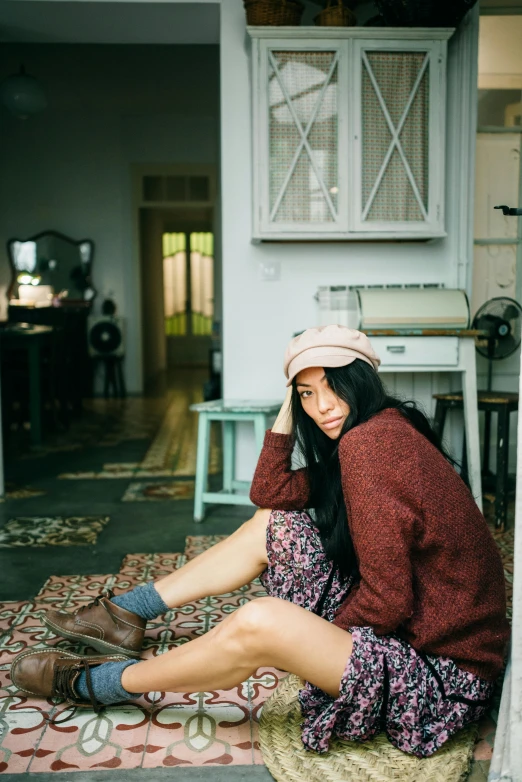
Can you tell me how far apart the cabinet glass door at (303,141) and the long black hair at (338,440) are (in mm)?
1956

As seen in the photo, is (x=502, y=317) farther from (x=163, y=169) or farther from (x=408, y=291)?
(x=163, y=169)

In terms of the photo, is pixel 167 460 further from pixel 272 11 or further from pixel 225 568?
pixel 225 568

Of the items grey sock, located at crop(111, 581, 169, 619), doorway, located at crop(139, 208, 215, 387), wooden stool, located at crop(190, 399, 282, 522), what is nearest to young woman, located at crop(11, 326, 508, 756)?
grey sock, located at crop(111, 581, 169, 619)

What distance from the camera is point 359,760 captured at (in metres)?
1.54

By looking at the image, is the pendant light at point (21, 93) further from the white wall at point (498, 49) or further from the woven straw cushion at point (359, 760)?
the woven straw cushion at point (359, 760)

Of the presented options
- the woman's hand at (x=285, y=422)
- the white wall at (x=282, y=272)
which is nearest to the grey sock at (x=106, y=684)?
the woman's hand at (x=285, y=422)

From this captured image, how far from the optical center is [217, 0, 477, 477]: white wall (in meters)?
3.77

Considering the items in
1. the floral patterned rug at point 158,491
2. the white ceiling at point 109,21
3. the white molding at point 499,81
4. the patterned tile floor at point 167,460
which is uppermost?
the white ceiling at point 109,21

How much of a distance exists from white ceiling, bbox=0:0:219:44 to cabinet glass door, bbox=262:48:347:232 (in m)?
0.65

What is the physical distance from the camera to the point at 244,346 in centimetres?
387

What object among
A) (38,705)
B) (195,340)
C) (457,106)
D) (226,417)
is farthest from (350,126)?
(195,340)

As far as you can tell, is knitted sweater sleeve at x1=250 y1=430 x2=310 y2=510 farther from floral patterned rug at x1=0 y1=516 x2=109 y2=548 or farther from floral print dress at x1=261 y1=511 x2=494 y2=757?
floral patterned rug at x1=0 y1=516 x2=109 y2=548

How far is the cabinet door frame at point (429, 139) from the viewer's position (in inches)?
136

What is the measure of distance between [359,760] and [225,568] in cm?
56
